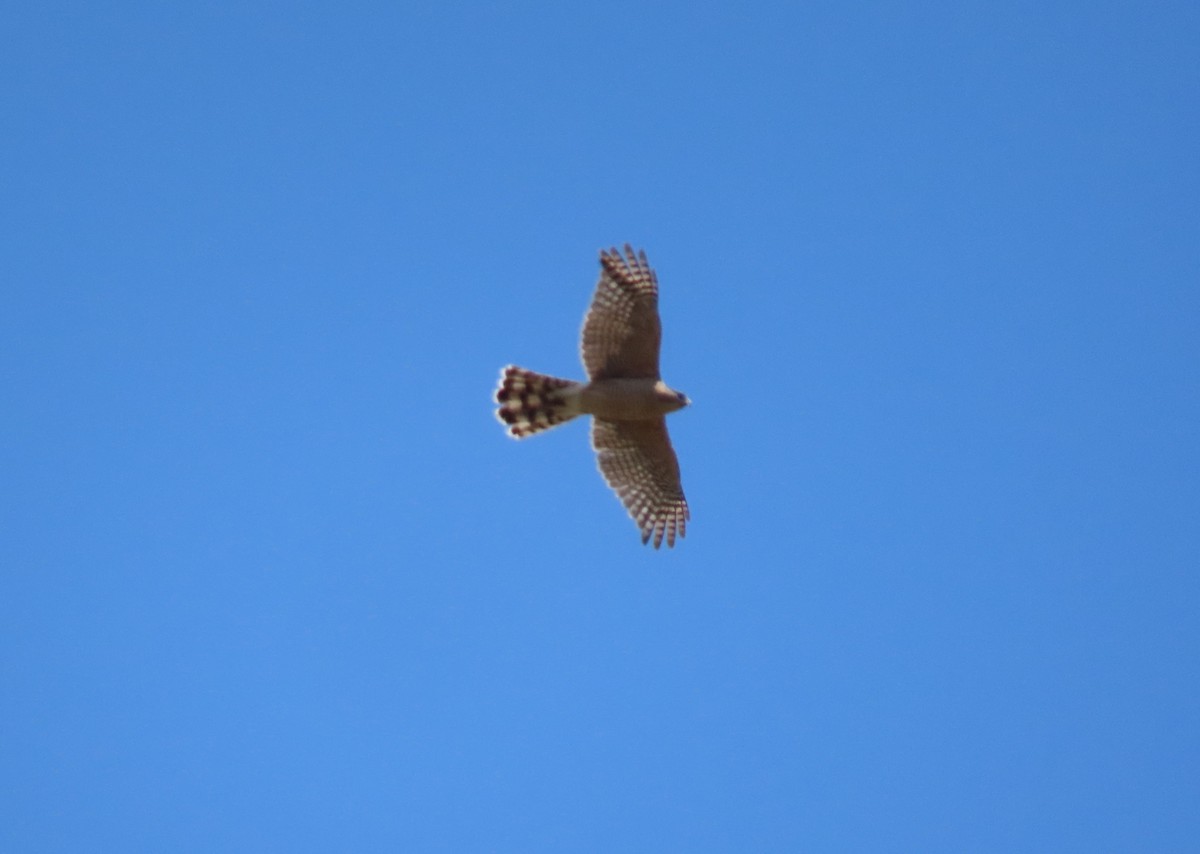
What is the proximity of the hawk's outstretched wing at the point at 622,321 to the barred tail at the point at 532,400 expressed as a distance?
365 mm

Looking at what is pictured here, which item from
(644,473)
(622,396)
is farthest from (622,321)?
(644,473)

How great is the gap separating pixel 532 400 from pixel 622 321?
127cm

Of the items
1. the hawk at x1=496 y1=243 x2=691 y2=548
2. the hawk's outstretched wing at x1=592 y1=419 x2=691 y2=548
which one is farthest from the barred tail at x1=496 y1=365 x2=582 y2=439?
the hawk's outstretched wing at x1=592 y1=419 x2=691 y2=548

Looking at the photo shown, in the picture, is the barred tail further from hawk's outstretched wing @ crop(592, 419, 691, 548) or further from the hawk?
hawk's outstretched wing @ crop(592, 419, 691, 548)

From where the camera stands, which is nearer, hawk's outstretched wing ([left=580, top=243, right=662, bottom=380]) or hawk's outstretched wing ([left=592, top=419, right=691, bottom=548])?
hawk's outstretched wing ([left=580, top=243, right=662, bottom=380])

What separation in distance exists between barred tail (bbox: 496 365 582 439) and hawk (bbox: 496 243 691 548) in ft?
0.03

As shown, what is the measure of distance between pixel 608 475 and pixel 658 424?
875mm

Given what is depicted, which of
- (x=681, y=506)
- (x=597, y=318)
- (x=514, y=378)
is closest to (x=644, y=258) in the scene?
(x=597, y=318)

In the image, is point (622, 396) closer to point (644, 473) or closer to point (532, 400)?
point (532, 400)

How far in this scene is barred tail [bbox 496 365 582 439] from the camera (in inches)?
655

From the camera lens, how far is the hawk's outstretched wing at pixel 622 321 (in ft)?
53.3

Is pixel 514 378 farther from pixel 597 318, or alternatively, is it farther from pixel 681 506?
pixel 681 506

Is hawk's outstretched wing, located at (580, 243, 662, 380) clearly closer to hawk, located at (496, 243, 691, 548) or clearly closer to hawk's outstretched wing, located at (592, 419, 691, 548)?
hawk, located at (496, 243, 691, 548)

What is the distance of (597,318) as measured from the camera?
16391 millimetres
